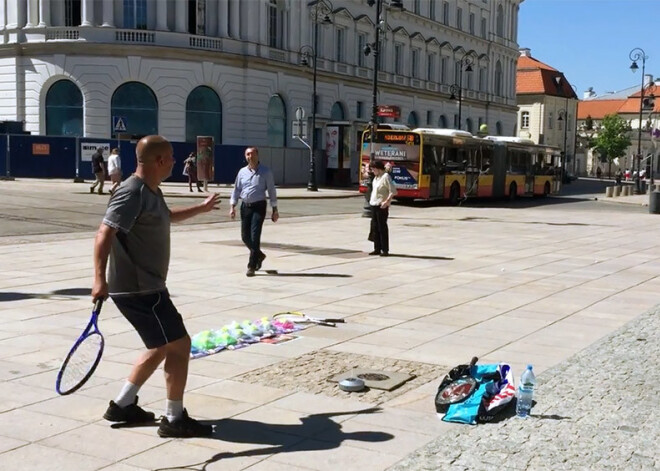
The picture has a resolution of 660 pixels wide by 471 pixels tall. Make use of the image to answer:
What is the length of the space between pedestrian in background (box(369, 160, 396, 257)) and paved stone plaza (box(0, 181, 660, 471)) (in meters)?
0.38

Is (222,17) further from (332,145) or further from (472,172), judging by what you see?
(472,172)

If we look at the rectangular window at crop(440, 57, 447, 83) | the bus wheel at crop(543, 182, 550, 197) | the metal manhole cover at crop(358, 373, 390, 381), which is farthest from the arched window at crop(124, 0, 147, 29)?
the metal manhole cover at crop(358, 373, 390, 381)

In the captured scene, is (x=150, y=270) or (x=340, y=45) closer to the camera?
(x=150, y=270)

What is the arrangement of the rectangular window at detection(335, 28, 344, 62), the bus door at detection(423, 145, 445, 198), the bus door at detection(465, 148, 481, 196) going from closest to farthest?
the bus door at detection(423, 145, 445, 198) → the bus door at detection(465, 148, 481, 196) → the rectangular window at detection(335, 28, 344, 62)

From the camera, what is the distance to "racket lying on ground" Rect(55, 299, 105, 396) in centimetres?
514

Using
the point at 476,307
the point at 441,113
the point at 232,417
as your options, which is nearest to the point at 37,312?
the point at 232,417

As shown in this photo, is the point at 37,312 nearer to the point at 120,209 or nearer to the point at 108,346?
the point at 108,346

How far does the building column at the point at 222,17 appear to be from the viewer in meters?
47.5

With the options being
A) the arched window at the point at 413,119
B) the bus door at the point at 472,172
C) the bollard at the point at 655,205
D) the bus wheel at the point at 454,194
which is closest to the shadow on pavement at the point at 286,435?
the bus wheel at the point at 454,194

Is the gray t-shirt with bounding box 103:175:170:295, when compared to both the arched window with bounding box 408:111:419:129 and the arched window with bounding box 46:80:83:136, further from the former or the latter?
the arched window with bounding box 408:111:419:129

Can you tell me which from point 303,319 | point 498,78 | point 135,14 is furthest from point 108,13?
point 498,78

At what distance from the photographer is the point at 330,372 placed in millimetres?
7129

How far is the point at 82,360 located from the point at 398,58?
207 ft

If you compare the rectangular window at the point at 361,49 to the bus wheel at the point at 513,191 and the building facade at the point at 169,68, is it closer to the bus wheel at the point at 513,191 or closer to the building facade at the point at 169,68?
the building facade at the point at 169,68
